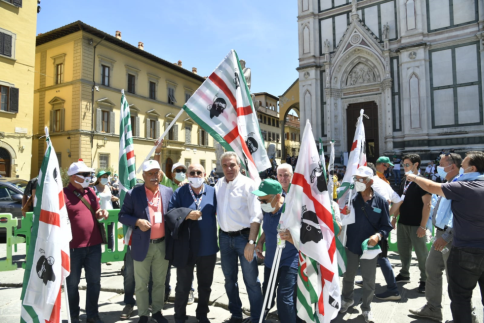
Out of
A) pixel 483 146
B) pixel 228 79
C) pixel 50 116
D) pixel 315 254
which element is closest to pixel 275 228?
pixel 315 254

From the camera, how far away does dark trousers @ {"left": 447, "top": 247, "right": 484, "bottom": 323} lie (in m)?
3.14

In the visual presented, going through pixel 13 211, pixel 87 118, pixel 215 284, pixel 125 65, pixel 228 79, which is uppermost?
pixel 125 65

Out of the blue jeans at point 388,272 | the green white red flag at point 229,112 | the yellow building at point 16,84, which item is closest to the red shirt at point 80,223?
the green white red flag at point 229,112

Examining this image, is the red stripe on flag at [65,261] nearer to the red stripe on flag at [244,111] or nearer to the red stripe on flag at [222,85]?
the red stripe on flag at [244,111]

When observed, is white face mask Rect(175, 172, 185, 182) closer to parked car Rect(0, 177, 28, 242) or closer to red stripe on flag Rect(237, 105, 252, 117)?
red stripe on flag Rect(237, 105, 252, 117)

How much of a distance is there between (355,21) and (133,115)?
19.4m

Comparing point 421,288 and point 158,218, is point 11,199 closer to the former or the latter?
point 158,218

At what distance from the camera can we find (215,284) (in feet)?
17.9

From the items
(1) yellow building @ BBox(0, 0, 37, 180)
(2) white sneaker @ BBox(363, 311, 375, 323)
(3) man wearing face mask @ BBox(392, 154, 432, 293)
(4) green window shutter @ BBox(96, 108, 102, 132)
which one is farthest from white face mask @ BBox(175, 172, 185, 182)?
(4) green window shutter @ BBox(96, 108, 102, 132)

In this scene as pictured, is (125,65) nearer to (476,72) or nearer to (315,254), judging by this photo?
(476,72)

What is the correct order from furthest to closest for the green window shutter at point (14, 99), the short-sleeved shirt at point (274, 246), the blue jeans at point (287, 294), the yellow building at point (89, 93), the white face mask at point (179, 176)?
the yellow building at point (89, 93), the green window shutter at point (14, 99), the white face mask at point (179, 176), the short-sleeved shirt at point (274, 246), the blue jeans at point (287, 294)

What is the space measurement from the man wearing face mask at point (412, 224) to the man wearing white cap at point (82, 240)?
4.45 meters

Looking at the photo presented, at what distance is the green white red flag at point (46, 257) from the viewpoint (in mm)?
3021

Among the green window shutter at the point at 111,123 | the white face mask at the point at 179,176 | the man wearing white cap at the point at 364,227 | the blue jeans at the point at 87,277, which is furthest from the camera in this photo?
the green window shutter at the point at 111,123
